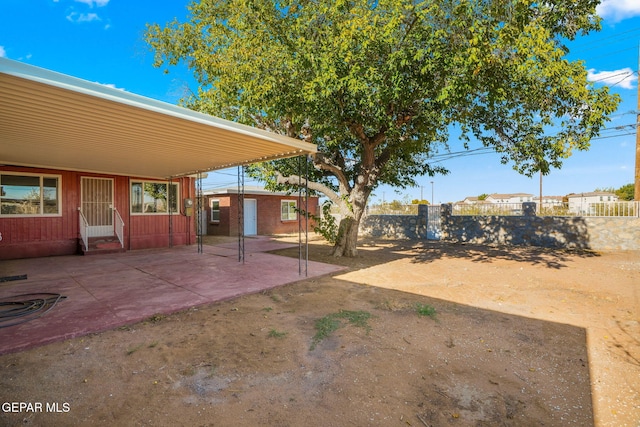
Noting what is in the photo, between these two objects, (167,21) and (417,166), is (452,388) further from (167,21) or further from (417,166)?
(167,21)

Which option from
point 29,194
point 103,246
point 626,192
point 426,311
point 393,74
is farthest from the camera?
point 626,192

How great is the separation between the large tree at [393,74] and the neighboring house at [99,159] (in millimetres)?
1795

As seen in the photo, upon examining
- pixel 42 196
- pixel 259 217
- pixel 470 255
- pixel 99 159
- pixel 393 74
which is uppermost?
pixel 393 74

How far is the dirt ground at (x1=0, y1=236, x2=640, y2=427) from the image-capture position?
7.38ft

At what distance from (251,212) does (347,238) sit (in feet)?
30.7

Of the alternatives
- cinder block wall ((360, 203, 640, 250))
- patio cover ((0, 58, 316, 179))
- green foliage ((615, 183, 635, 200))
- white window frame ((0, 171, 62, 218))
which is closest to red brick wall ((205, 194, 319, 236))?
cinder block wall ((360, 203, 640, 250))

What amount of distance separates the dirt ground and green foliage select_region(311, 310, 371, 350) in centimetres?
3

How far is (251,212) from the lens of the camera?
17.4 metres

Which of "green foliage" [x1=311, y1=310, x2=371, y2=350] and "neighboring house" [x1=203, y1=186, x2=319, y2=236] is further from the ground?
"neighboring house" [x1=203, y1=186, x2=319, y2=236]

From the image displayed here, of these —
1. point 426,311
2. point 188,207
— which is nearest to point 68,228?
point 188,207

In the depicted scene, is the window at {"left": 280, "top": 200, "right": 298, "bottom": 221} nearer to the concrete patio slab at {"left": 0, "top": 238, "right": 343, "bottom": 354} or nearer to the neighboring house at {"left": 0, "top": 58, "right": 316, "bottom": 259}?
the neighboring house at {"left": 0, "top": 58, "right": 316, "bottom": 259}

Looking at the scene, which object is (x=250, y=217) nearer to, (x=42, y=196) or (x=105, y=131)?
(x=42, y=196)

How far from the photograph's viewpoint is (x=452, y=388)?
258 cm

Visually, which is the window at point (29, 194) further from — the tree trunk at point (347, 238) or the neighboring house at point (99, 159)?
the tree trunk at point (347, 238)
